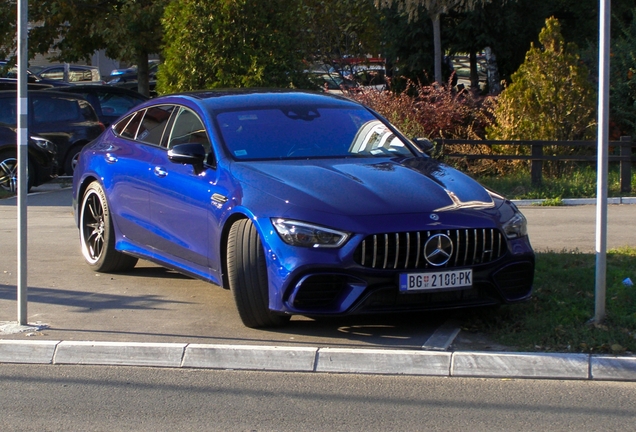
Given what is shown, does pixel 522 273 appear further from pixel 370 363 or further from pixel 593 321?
pixel 370 363

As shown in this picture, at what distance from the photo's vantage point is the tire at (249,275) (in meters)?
6.31

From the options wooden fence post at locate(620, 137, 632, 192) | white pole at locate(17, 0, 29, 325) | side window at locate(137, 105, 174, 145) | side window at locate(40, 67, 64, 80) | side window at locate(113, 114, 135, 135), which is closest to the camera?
white pole at locate(17, 0, 29, 325)

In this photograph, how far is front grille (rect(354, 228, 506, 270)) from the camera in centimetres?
606

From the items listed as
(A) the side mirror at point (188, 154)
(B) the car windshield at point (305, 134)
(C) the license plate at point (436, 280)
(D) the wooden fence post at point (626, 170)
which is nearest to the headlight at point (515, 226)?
(C) the license plate at point (436, 280)

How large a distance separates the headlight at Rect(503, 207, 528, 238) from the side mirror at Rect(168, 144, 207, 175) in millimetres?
2314

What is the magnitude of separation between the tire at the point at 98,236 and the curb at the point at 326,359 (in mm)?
2402

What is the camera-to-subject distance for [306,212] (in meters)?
6.15

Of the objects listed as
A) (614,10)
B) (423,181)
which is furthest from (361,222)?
(614,10)

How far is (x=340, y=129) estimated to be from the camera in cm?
770

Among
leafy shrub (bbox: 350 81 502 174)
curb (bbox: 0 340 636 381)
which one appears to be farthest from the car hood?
leafy shrub (bbox: 350 81 502 174)

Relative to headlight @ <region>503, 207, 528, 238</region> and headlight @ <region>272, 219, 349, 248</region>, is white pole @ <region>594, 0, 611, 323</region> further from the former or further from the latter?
headlight @ <region>272, 219, 349, 248</region>

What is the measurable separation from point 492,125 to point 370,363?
1188 centimetres

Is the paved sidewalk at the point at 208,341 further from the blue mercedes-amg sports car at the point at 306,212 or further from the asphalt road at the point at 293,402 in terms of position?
the blue mercedes-amg sports car at the point at 306,212

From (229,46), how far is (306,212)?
10.5m
